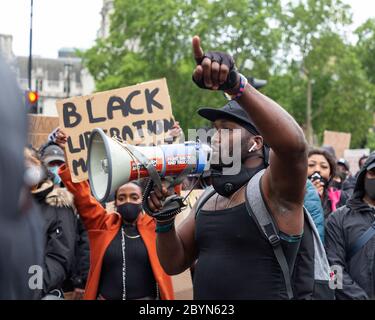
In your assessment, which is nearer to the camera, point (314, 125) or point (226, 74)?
point (226, 74)

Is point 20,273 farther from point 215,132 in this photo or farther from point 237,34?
point 237,34

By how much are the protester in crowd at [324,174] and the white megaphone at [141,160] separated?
3011 millimetres

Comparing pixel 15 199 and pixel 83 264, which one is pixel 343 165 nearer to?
pixel 83 264

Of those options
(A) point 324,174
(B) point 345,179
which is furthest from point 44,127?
(B) point 345,179

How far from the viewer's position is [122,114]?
5.29 metres

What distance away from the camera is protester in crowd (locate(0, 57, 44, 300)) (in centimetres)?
104

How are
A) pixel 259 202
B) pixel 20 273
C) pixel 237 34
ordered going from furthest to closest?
pixel 237 34, pixel 259 202, pixel 20 273

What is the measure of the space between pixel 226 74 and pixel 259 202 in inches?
27.6

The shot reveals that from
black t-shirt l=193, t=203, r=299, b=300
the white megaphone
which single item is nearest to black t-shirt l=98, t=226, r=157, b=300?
black t-shirt l=193, t=203, r=299, b=300

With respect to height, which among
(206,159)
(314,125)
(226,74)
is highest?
(226,74)
